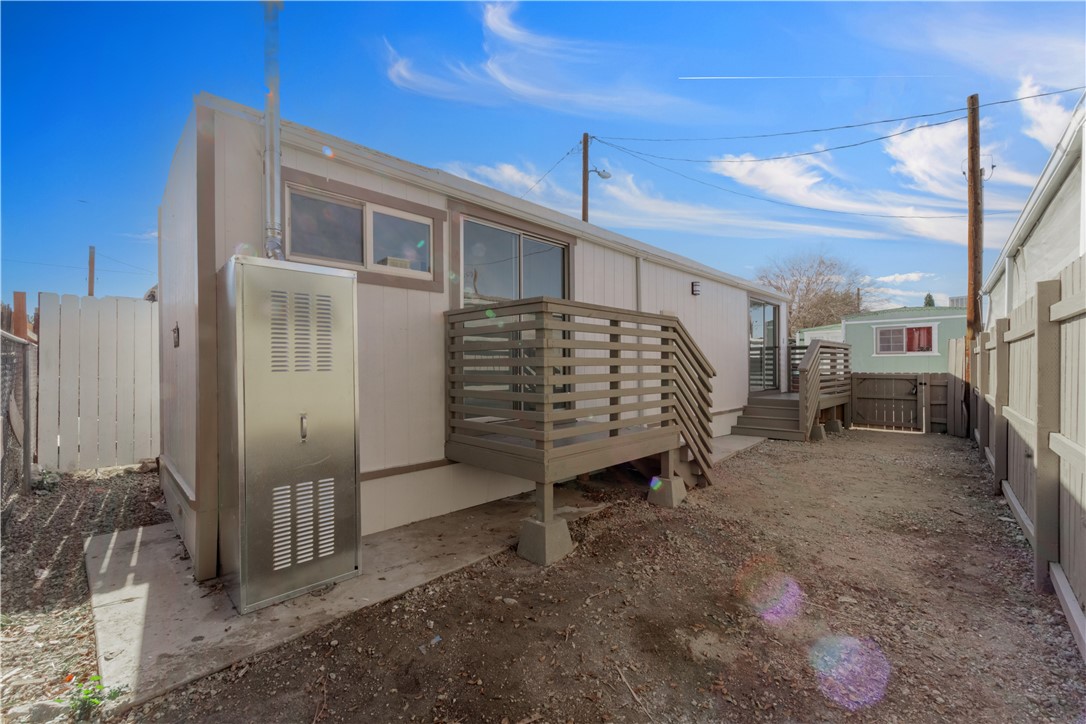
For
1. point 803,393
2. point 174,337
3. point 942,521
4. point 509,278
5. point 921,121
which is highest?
point 921,121

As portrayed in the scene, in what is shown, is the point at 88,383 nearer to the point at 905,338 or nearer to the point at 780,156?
the point at 780,156

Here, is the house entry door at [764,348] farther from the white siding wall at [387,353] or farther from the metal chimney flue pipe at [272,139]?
the metal chimney flue pipe at [272,139]

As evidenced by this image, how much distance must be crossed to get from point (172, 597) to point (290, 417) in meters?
1.32

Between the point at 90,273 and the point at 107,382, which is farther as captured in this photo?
the point at 90,273

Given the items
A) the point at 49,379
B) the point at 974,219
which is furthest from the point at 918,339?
the point at 49,379

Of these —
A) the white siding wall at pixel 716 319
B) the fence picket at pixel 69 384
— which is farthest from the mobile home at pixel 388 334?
the white siding wall at pixel 716 319

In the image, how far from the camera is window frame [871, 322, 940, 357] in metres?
15.8

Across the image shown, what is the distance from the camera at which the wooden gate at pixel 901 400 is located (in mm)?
9555

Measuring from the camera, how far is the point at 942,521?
13.6 ft

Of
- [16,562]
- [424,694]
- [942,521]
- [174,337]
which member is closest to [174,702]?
[424,694]

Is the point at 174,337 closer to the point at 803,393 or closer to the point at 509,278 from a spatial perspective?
the point at 509,278

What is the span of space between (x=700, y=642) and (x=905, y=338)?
18758 mm

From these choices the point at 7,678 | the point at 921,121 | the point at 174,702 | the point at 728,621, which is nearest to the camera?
the point at 174,702

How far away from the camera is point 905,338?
16359mm
